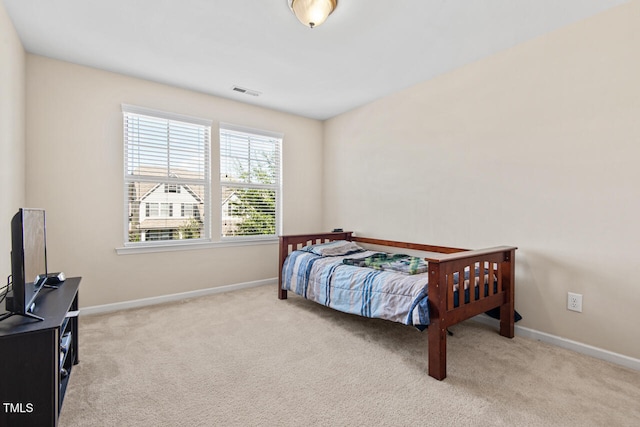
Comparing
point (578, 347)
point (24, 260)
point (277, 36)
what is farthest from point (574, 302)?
point (24, 260)

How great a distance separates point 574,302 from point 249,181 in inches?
131

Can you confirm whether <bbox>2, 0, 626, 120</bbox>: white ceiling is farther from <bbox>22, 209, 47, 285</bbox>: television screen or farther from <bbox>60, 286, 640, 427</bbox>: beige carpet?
<bbox>60, 286, 640, 427</bbox>: beige carpet

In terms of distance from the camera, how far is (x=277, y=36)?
225 centimetres

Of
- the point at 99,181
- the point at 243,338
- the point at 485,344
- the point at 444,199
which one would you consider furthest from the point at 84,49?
the point at 485,344

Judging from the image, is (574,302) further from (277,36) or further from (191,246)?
(191,246)

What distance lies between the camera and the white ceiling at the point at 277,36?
6.39ft

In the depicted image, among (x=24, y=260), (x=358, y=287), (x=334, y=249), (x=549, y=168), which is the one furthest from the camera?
(x=334, y=249)

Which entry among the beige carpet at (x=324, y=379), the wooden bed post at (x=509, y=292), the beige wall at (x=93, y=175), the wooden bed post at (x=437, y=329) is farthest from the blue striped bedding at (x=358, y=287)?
the beige wall at (x=93, y=175)

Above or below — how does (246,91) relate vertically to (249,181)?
above

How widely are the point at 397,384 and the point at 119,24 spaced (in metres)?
3.02

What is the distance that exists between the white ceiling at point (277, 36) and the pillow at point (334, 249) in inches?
68.2

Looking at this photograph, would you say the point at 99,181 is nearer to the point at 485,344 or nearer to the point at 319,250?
the point at 319,250

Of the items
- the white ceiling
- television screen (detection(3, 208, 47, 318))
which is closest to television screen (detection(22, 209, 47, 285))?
television screen (detection(3, 208, 47, 318))

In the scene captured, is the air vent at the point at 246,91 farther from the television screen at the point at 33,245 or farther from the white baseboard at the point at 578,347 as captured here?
the white baseboard at the point at 578,347
